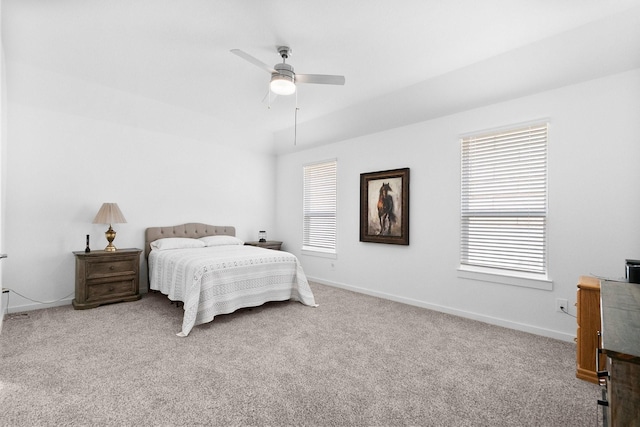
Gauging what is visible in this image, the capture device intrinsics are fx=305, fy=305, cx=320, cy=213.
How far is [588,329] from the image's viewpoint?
7.51 feet

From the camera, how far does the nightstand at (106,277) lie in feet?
12.5

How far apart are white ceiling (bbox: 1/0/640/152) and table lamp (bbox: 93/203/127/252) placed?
1.33 m

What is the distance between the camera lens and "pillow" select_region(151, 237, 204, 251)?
452 cm

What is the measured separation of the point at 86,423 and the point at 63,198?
11.0ft

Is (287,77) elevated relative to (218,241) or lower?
elevated

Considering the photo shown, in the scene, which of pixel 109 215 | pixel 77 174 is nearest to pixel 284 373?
pixel 109 215

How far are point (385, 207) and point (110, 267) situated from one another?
3871 millimetres

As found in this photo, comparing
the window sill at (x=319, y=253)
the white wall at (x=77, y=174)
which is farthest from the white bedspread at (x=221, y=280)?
the window sill at (x=319, y=253)

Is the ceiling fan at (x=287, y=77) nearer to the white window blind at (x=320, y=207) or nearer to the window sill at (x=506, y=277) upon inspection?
the white window blind at (x=320, y=207)

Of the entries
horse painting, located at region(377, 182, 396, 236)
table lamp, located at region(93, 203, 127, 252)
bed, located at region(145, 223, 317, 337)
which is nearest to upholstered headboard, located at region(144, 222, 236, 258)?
bed, located at region(145, 223, 317, 337)

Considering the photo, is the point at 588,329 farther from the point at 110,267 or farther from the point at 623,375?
the point at 110,267

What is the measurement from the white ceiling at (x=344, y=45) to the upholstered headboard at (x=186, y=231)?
1.90 meters

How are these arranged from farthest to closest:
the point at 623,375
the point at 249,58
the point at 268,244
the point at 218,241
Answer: the point at 268,244 → the point at 218,241 → the point at 249,58 → the point at 623,375

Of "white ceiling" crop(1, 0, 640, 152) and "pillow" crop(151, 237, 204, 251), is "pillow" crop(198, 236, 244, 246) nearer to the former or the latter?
"pillow" crop(151, 237, 204, 251)
